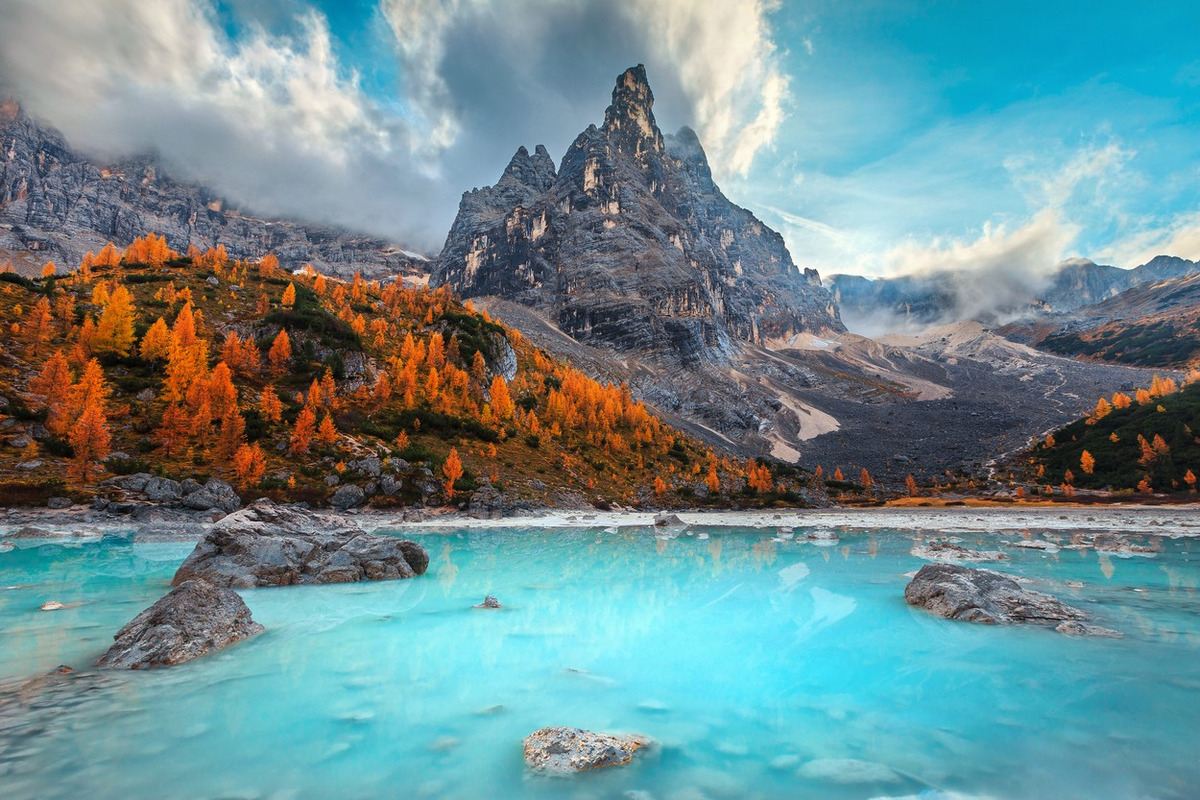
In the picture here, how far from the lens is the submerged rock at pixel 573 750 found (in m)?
6.29

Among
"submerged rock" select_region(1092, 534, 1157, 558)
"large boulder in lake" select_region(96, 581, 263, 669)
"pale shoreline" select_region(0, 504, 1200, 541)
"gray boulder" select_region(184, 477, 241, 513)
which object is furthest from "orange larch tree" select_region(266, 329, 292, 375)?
"submerged rock" select_region(1092, 534, 1157, 558)

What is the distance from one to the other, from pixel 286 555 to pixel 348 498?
117 ft

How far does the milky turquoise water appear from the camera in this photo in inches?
233

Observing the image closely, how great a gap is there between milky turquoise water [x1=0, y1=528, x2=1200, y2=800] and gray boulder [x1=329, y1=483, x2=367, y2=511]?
35.1 meters

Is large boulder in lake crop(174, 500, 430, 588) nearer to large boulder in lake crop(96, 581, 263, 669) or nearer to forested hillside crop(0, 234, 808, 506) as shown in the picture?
large boulder in lake crop(96, 581, 263, 669)

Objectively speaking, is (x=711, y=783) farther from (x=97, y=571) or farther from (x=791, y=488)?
(x=791, y=488)

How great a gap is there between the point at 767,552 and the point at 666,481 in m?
63.7

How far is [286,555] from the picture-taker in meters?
21.2

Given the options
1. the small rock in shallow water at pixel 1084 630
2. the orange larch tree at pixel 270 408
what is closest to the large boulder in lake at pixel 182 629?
the small rock in shallow water at pixel 1084 630

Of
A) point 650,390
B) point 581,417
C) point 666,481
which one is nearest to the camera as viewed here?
point 666,481

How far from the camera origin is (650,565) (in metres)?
27.4

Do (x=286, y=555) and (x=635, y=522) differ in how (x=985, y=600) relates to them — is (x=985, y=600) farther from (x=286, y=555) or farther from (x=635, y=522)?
(x=635, y=522)

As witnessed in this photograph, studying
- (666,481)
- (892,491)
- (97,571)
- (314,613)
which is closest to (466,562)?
(314,613)

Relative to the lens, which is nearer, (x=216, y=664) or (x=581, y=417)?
(x=216, y=664)
